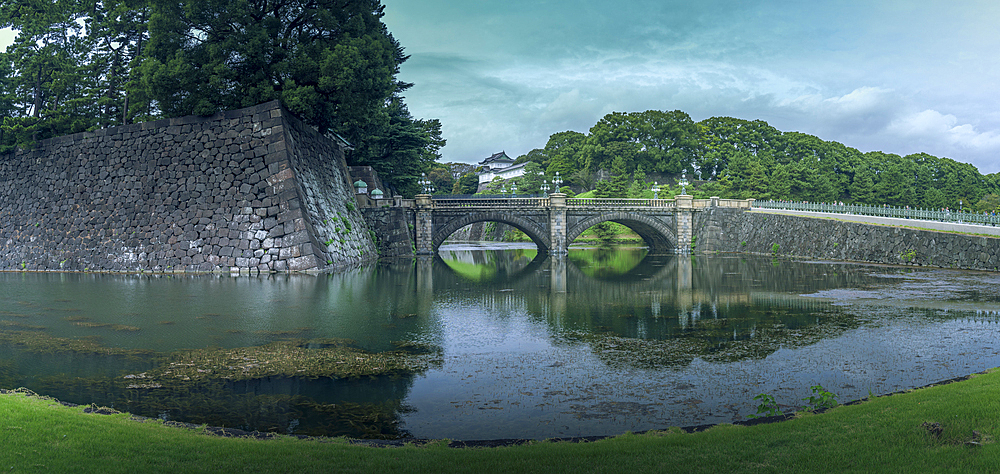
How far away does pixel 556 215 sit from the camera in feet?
179

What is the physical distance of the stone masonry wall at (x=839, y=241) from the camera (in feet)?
98.8

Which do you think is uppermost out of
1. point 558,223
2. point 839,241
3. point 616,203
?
point 616,203

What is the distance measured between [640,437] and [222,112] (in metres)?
35.2

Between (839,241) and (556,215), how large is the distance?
22876 millimetres

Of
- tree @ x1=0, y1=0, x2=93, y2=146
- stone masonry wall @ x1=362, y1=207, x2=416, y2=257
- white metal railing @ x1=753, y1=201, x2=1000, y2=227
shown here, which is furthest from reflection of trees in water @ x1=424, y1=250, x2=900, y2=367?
tree @ x1=0, y1=0, x2=93, y2=146

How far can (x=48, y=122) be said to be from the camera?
40.9 m

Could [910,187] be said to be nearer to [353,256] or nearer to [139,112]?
[353,256]

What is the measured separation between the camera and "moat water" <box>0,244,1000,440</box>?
8859 millimetres

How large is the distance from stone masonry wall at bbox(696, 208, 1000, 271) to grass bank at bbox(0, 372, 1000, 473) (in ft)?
95.1

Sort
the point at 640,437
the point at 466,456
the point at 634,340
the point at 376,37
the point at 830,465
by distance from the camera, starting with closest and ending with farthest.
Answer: the point at 830,465, the point at 466,456, the point at 640,437, the point at 634,340, the point at 376,37

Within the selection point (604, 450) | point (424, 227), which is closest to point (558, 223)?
point (424, 227)

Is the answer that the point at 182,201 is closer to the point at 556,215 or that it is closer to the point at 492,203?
the point at 492,203

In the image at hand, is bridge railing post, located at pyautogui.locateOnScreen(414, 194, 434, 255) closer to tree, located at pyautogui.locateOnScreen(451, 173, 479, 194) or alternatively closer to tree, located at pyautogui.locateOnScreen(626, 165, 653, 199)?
tree, located at pyautogui.locateOnScreen(626, 165, 653, 199)

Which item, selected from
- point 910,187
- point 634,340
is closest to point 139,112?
point 634,340
